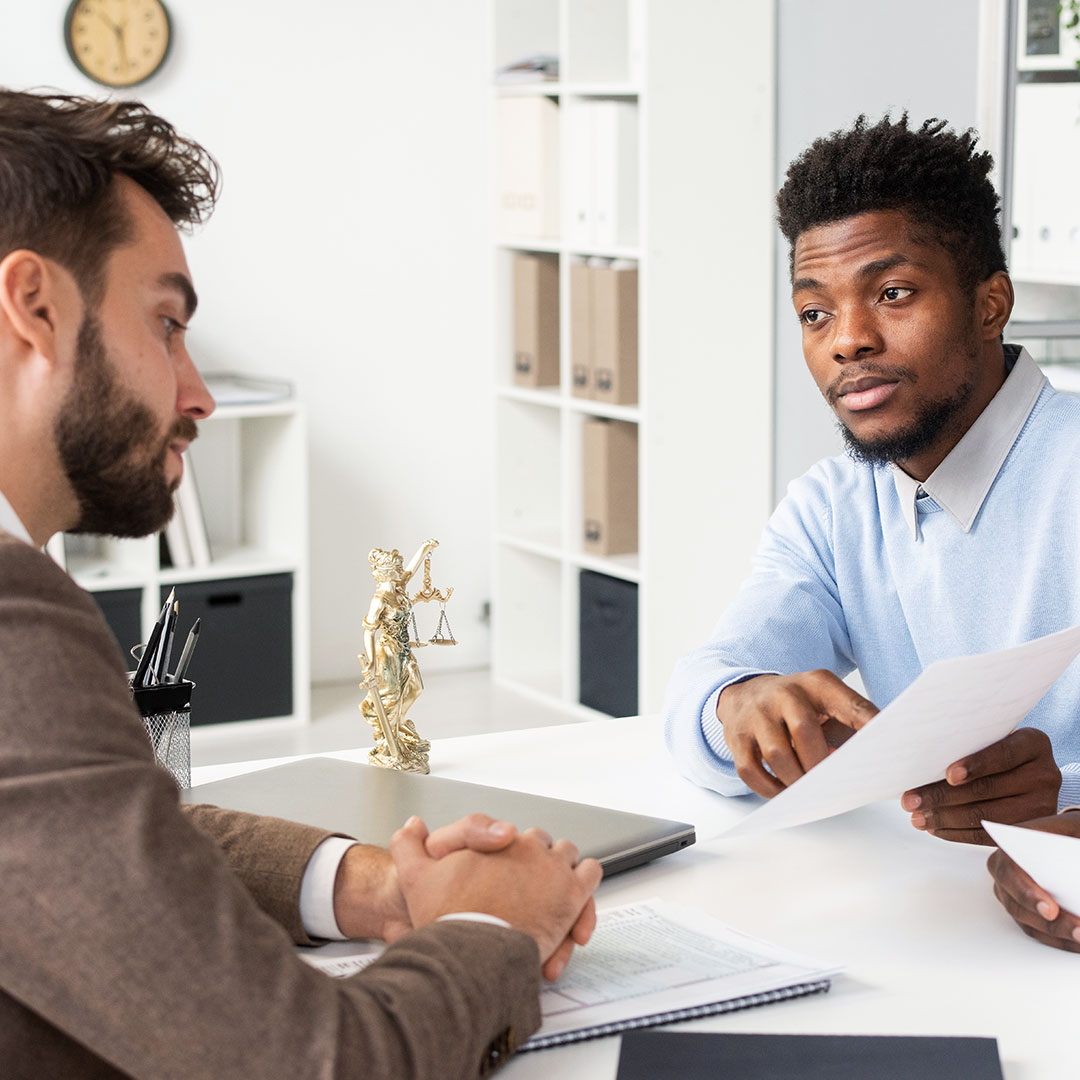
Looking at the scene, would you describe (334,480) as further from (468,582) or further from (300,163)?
(300,163)

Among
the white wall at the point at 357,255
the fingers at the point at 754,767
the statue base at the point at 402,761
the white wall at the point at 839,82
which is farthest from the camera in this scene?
the white wall at the point at 357,255

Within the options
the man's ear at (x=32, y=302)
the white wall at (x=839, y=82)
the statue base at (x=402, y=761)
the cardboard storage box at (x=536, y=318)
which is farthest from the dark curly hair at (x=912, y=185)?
the cardboard storage box at (x=536, y=318)

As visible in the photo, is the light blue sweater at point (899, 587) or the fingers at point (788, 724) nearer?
the fingers at point (788, 724)

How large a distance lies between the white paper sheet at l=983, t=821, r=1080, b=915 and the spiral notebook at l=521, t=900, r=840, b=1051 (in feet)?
0.49

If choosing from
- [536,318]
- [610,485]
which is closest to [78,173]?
[610,485]

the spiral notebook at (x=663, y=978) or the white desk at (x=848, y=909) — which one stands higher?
the spiral notebook at (x=663, y=978)

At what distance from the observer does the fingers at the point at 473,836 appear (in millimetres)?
945

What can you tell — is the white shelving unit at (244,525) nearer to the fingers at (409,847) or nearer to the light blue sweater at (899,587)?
the light blue sweater at (899,587)

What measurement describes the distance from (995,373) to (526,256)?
265 centimetres

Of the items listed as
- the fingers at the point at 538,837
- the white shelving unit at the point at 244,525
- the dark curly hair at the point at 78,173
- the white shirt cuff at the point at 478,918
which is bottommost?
the white shelving unit at the point at 244,525

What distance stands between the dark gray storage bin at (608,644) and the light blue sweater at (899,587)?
6.96ft

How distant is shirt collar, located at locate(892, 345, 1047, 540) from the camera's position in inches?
58.7

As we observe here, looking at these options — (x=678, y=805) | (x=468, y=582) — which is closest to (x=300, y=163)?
(x=468, y=582)

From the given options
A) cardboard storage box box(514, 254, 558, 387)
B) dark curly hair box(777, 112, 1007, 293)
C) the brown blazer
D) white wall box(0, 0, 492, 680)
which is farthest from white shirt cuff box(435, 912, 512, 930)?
white wall box(0, 0, 492, 680)
